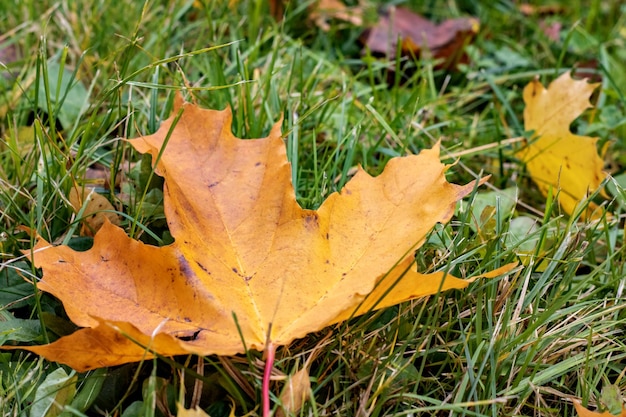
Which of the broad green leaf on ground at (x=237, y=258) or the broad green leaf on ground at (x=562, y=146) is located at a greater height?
the broad green leaf on ground at (x=237, y=258)

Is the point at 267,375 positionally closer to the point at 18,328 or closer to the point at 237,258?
the point at 237,258

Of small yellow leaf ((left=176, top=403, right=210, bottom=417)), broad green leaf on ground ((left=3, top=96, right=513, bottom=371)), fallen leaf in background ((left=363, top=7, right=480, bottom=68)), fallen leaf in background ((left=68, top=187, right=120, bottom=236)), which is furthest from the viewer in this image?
fallen leaf in background ((left=363, top=7, right=480, bottom=68))

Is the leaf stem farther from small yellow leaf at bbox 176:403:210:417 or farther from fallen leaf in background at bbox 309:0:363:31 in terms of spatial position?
fallen leaf in background at bbox 309:0:363:31

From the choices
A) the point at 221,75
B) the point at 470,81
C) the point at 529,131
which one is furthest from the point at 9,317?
the point at 470,81

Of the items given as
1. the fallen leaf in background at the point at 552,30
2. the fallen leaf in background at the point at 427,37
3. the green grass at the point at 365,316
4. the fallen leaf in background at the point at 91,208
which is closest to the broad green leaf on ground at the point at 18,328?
the green grass at the point at 365,316

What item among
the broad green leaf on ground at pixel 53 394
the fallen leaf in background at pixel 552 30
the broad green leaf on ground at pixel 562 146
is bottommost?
the fallen leaf in background at pixel 552 30

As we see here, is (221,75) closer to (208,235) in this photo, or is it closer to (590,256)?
(208,235)

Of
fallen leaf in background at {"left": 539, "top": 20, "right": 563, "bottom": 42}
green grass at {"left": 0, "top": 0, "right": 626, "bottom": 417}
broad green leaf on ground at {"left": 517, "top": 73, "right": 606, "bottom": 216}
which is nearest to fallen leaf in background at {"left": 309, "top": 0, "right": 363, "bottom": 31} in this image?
green grass at {"left": 0, "top": 0, "right": 626, "bottom": 417}

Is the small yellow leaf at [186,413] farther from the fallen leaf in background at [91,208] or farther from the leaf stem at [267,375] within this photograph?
the fallen leaf in background at [91,208]
